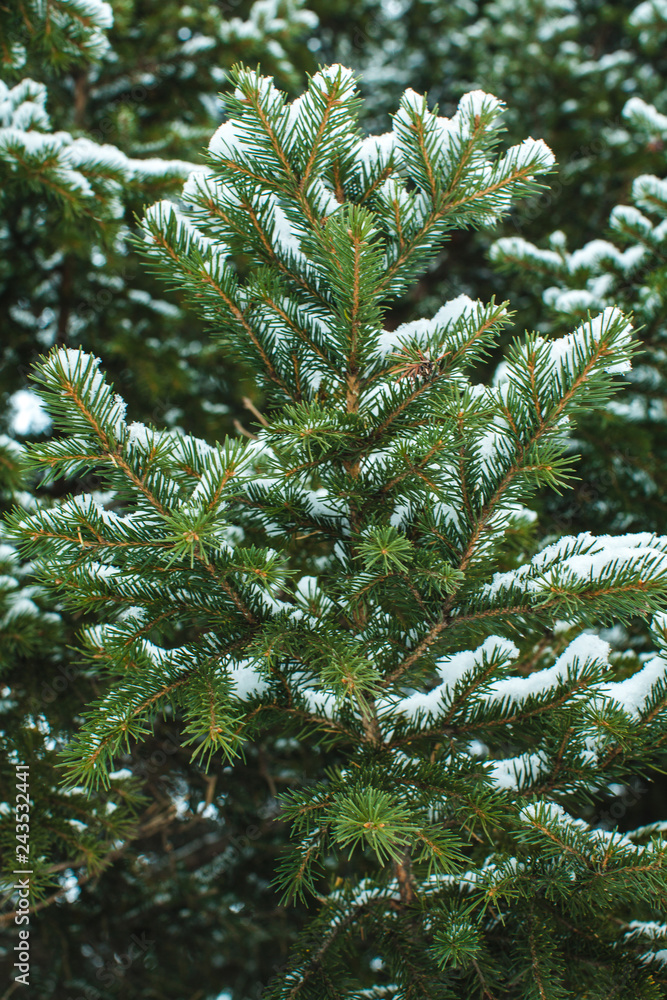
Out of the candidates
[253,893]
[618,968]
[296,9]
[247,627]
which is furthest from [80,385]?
[296,9]

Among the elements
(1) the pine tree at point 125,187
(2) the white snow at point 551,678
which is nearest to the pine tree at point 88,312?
(1) the pine tree at point 125,187

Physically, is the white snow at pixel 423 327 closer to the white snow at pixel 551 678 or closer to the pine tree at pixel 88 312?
the white snow at pixel 551 678

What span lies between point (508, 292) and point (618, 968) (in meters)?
4.21

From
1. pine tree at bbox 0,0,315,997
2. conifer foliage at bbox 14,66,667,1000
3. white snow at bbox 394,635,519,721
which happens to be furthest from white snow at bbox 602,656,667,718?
pine tree at bbox 0,0,315,997

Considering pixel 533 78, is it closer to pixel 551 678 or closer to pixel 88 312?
pixel 88 312

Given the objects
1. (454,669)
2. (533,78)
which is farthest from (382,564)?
(533,78)

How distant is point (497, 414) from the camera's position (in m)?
1.33

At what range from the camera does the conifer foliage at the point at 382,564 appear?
50.2 inches

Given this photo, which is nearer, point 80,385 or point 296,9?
point 80,385

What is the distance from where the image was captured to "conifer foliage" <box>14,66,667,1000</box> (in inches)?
50.2

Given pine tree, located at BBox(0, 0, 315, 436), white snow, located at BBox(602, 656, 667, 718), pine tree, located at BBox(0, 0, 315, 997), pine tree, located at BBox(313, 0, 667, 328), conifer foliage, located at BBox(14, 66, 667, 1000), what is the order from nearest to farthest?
conifer foliage, located at BBox(14, 66, 667, 1000) < white snow, located at BBox(602, 656, 667, 718) < pine tree, located at BBox(0, 0, 315, 997) < pine tree, located at BBox(0, 0, 315, 436) < pine tree, located at BBox(313, 0, 667, 328)

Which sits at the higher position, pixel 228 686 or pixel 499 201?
pixel 499 201

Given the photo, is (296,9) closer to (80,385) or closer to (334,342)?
(334,342)

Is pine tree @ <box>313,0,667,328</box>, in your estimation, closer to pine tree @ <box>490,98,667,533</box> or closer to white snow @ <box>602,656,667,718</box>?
pine tree @ <box>490,98,667,533</box>
